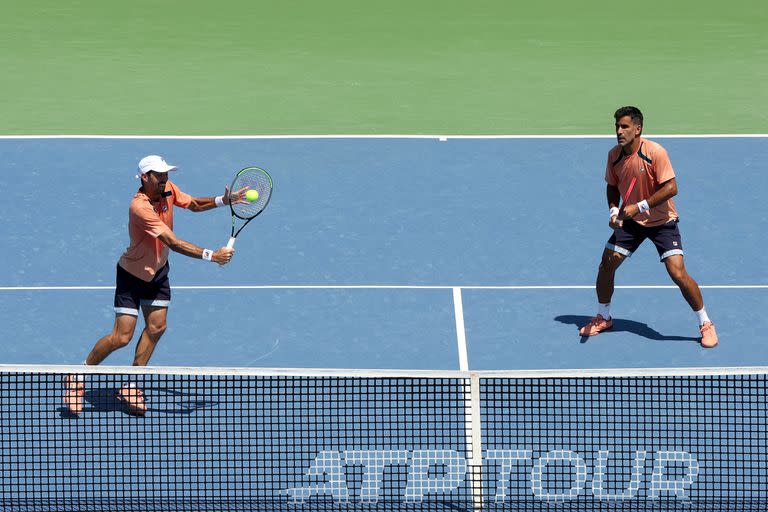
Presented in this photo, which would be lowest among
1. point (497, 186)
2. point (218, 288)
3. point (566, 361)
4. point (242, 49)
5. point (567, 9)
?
point (566, 361)

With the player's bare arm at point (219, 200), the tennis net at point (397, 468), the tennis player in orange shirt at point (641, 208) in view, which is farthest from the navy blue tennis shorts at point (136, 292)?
the tennis player in orange shirt at point (641, 208)

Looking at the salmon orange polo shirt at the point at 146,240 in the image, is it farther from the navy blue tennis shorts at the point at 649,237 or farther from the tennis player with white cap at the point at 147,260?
the navy blue tennis shorts at the point at 649,237

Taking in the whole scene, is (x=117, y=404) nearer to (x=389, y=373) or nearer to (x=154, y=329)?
(x=154, y=329)

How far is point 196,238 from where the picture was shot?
1260cm

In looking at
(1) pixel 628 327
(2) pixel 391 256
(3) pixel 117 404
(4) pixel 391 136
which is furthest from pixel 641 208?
(4) pixel 391 136

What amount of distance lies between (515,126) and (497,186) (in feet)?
8.26

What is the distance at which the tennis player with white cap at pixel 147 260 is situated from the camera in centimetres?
844

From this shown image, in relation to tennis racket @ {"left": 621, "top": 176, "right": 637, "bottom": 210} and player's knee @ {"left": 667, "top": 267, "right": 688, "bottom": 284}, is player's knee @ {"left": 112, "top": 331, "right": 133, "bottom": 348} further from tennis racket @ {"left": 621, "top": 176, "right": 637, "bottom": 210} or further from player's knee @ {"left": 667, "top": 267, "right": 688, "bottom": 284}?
player's knee @ {"left": 667, "top": 267, "right": 688, "bottom": 284}

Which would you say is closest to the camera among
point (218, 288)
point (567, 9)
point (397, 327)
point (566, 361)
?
point (566, 361)

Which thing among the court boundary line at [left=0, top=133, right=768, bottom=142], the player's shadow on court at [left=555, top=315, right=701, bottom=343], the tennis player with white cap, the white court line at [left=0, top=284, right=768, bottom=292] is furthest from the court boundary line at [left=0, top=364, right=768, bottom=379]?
the court boundary line at [left=0, top=133, right=768, bottom=142]

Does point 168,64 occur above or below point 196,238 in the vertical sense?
above

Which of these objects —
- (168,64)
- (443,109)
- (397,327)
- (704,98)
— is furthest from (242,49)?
→ (397,327)

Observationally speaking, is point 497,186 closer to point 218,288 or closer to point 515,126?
point 515,126

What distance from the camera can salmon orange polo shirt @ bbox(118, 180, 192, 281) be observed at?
27.7 ft
